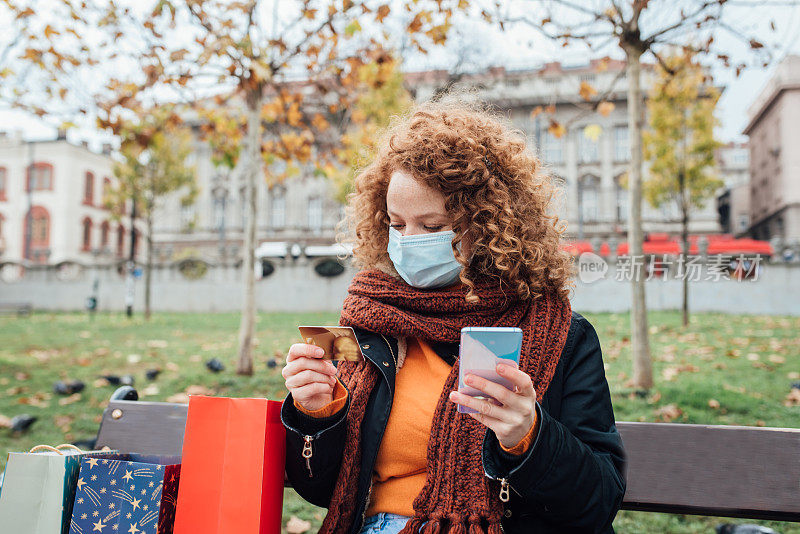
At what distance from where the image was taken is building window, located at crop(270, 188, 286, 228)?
36.7 metres

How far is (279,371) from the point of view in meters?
7.20

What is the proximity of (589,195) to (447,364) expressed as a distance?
33.9m

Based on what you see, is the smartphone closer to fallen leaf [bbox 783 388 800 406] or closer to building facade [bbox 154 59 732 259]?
fallen leaf [bbox 783 388 800 406]

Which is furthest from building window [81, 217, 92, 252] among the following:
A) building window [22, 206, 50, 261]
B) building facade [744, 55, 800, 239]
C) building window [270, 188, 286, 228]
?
building facade [744, 55, 800, 239]

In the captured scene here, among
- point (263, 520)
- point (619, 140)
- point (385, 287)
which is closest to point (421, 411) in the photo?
point (385, 287)

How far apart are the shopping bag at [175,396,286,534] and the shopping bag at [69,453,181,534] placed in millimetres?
56

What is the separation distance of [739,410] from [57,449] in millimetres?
4831

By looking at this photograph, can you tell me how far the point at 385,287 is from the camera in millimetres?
1984

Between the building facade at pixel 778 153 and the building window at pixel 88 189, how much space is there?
43.8 metres

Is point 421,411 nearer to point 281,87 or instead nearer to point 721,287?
point 281,87

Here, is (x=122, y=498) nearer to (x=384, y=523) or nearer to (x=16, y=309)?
(x=384, y=523)

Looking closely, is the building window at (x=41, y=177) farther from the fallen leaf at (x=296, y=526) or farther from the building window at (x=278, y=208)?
the fallen leaf at (x=296, y=526)

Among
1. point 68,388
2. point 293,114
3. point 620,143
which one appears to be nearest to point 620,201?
point 620,143

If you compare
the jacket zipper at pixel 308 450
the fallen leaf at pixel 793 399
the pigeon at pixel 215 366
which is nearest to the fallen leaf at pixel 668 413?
the fallen leaf at pixel 793 399
